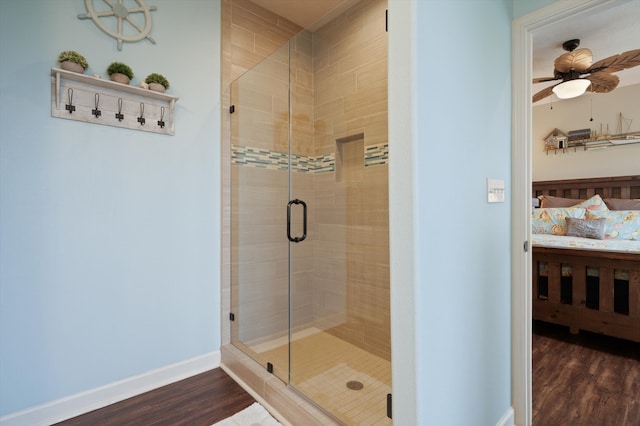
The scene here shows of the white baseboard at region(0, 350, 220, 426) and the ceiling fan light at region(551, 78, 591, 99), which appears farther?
the ceiling fan light at region(551, 78, 591, 99)

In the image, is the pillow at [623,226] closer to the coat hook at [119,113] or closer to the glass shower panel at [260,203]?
the glass shower panel at [260,203]

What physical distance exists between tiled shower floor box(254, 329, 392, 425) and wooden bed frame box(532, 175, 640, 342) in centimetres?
189

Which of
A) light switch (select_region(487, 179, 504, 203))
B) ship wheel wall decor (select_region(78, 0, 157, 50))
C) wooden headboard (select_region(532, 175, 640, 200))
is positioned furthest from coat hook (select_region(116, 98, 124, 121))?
wooden headboard (select_region(532, 175, 640, 200))

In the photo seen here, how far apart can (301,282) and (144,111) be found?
1716 millimetres

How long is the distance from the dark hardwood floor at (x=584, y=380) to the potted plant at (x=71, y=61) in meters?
3.21

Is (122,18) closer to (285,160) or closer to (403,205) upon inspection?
(285,160)

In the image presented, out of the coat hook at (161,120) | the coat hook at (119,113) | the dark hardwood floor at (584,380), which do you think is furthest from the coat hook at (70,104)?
the dark hardwood floor at (584,380)

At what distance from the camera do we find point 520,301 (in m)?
1.62

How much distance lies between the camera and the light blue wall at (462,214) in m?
1.07

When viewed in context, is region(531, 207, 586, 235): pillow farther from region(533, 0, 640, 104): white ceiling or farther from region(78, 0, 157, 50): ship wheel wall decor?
region(78, 0, 157, 50): ship wheel wall decor

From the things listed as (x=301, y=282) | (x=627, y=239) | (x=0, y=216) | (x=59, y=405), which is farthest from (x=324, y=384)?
(x=627, y=239)

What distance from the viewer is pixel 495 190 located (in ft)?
4.90

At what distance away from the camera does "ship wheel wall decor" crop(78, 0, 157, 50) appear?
183 centimetres

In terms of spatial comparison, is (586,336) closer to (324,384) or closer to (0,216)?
(324,384)
